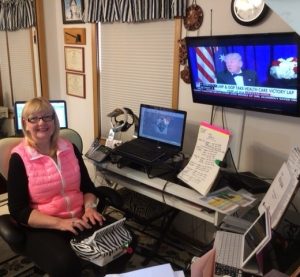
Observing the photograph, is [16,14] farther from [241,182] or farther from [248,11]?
[241,182]

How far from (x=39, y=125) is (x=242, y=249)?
1182mm

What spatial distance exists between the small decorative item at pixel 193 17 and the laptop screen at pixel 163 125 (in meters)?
0.59

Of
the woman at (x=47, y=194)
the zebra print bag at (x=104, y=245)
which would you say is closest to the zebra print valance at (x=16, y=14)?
the woman at (x=47, y=194)

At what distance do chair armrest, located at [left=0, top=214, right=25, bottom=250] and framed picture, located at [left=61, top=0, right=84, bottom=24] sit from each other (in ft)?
6.82

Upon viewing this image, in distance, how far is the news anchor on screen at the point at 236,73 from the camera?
173cm

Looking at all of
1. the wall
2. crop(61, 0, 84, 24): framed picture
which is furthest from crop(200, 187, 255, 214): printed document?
crop(61, 0, 84, 24): framed picture

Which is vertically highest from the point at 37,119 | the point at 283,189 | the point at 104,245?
the point at 37,119

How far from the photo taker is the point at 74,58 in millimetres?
3148

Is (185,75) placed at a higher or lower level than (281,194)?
higher

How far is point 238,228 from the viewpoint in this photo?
1.49 metres

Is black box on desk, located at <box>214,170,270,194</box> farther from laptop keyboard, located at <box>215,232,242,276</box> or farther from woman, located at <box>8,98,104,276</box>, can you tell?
woman, located at <box>8,98,104,276</box>

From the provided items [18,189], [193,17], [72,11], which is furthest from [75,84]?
[18,189]

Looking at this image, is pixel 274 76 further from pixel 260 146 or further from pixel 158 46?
pixel 158 46

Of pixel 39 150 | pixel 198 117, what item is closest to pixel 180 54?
pixel 198 117
